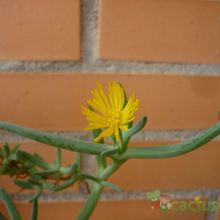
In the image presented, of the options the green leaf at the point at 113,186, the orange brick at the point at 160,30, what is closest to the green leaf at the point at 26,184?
the green leaf at the point at 113,186

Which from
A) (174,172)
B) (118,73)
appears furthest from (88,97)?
(174,172)

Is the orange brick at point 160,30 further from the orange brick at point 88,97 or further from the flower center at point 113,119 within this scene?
the flower center at point 113,119

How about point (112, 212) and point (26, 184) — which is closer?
point (26, 184)

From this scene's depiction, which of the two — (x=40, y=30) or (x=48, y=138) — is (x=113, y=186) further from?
(x=40, y=30)

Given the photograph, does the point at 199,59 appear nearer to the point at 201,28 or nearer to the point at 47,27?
the point at 201,28

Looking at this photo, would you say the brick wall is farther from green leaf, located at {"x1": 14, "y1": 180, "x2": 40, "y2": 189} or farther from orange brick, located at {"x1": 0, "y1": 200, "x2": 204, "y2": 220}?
green leaf, located at {"x1": 14, "y1": 180, "x2": 40, "y2": 189}

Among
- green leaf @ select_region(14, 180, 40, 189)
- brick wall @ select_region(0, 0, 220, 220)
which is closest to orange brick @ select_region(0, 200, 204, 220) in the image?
brick wall @ select_region(0, 0, 220, 220)

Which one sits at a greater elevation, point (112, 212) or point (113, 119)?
point (113, 119)
